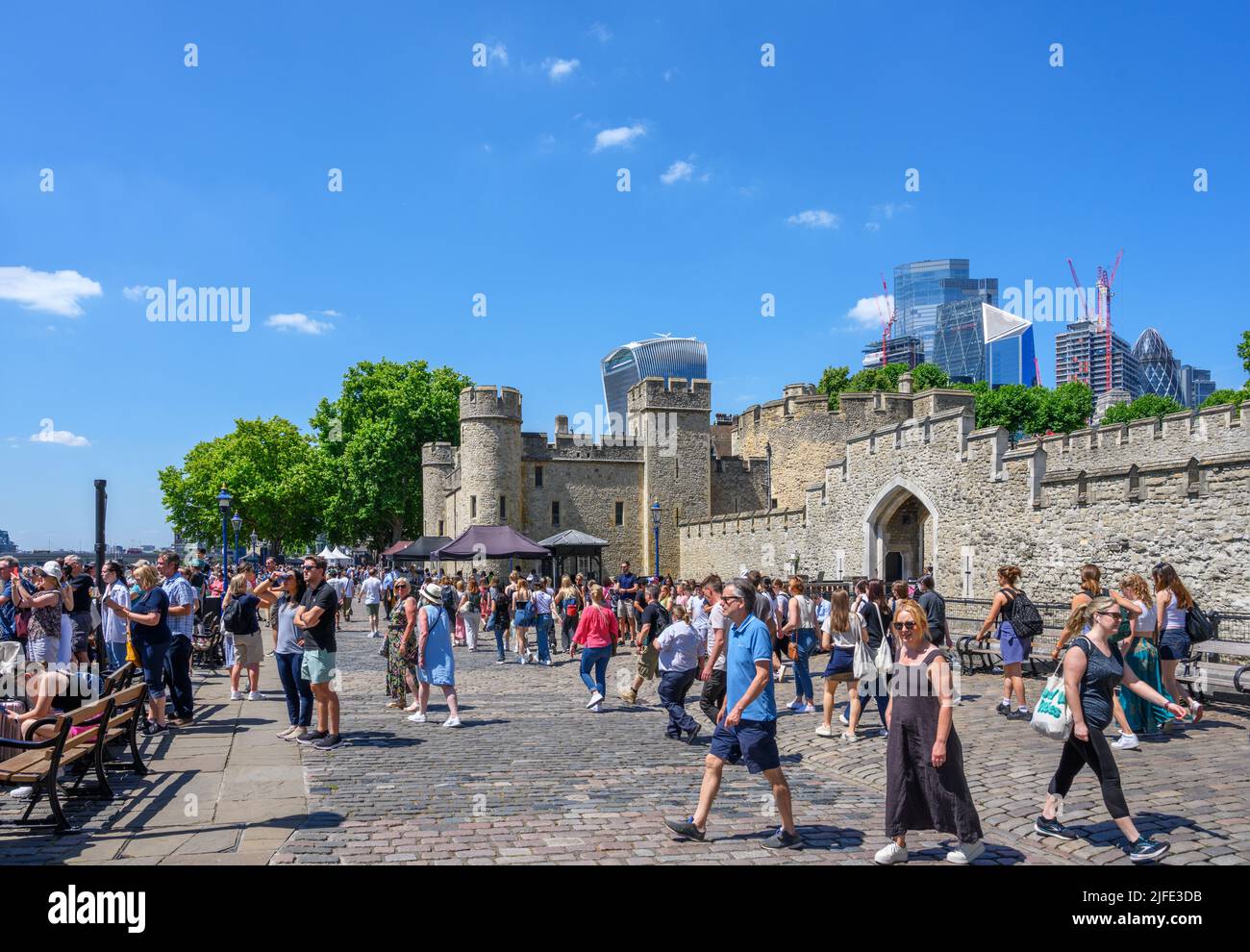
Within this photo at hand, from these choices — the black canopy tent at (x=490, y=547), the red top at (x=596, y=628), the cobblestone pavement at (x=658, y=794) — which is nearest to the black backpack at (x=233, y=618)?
the cobblestone pavement at (x=658, y=794)

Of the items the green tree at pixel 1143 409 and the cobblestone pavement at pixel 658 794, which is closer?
the cobblestone pavement at pixel 658 794

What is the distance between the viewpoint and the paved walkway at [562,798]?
567 cm

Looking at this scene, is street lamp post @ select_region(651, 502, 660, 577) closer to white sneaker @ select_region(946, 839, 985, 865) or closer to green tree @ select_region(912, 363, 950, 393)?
green tree @ select_region(912, 363, 950, 393)

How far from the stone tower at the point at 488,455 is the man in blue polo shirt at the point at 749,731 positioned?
110 feet

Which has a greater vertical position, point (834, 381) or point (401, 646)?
point (834, 381)

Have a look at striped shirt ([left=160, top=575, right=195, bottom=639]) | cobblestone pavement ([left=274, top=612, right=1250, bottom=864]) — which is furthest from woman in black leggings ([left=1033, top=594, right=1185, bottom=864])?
striped shirt ([left=160, top=575, right=195, bottom=639])

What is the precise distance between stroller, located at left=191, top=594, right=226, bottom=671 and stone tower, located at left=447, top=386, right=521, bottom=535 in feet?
76.7

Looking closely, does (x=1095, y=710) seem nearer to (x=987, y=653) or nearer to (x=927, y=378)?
(x=987, y=653)

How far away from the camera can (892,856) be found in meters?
5.37

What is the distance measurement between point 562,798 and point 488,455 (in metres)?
33.4

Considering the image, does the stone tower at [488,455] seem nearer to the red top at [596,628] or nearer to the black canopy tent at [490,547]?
the black canopy tent at [490,547]

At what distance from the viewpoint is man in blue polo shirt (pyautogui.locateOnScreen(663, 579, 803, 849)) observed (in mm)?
5754

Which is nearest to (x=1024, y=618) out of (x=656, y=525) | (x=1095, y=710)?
(x=1095, y=710)

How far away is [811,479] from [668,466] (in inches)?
261
